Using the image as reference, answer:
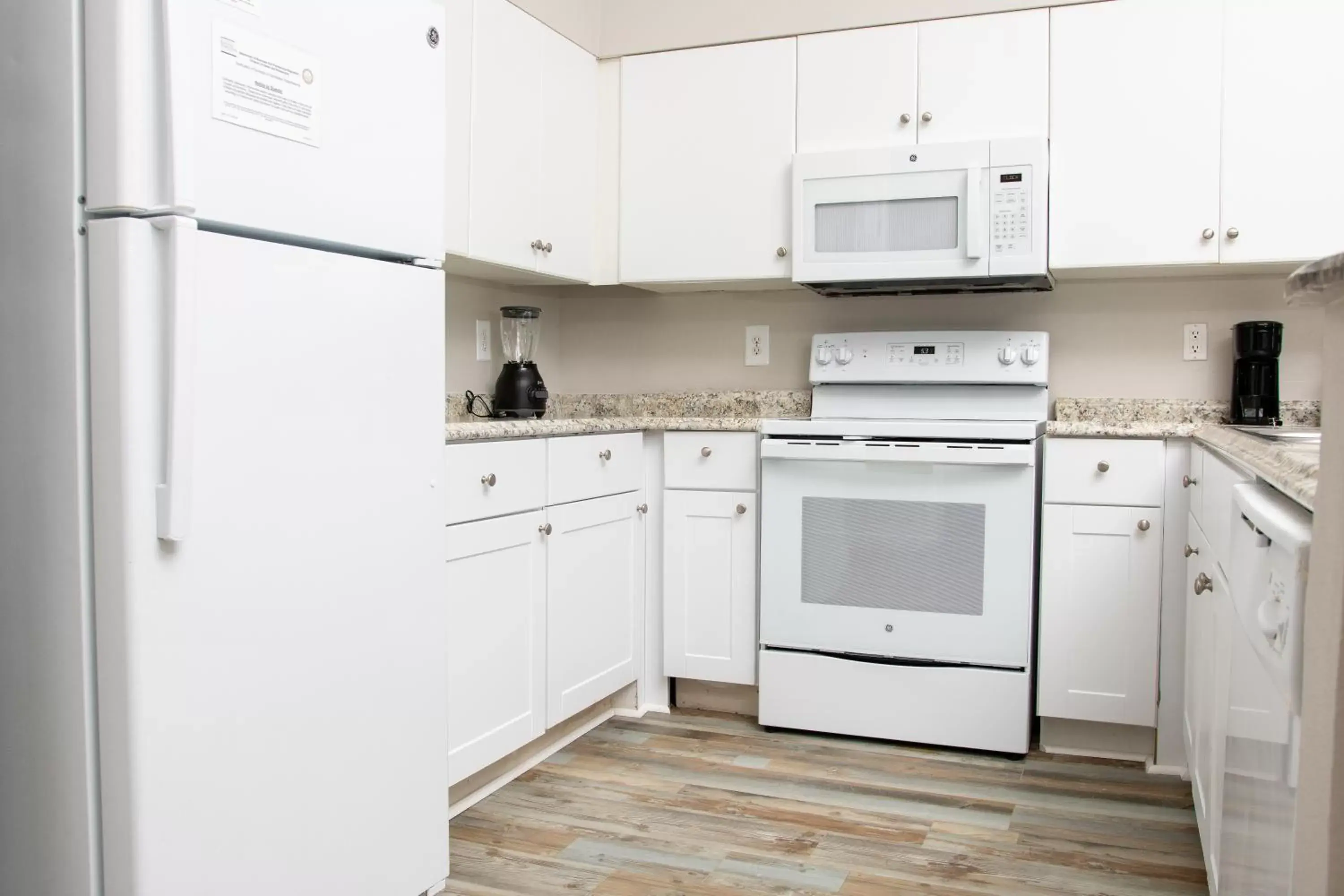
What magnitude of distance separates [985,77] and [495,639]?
1950 millimetres

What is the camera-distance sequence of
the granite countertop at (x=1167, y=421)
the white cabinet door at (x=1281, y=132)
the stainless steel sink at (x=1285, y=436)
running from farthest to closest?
the white cabinet door at (x=1281, y=132) < the granite countertop at (x=1167, y=421) < the stainless steel sink at (x=1285, y=436)

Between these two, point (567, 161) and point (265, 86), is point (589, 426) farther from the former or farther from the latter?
point (265, 86)

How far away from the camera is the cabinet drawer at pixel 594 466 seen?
2.65 m

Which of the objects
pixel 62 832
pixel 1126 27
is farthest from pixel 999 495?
pixel 62 832

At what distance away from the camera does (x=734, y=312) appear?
349 cm

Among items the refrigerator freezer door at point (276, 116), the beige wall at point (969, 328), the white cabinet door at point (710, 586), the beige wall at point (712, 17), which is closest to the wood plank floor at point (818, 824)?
the white cabinet door at point (710, 586)

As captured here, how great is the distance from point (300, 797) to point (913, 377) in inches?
81.9

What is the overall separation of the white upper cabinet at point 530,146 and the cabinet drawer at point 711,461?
605mm

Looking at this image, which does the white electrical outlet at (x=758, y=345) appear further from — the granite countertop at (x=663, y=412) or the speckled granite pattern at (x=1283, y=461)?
the speckled granite pattern at (x=1283, y=461)

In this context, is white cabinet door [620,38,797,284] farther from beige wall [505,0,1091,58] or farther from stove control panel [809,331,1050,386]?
stove control panel [809,331,1050,386]

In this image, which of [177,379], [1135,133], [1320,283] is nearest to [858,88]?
[1135,133]

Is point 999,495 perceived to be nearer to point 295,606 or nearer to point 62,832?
point 295,606

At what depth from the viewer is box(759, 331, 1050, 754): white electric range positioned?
8.99 ft

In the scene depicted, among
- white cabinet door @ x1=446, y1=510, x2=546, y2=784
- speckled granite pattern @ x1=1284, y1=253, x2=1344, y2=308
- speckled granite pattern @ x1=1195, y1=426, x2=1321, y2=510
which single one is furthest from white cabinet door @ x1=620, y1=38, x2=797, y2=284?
speckled granite pattern @ x1=1284, y1=253, x2=1344, y2=308
